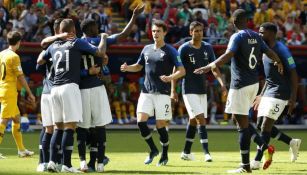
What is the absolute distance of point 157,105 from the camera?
55.1ft

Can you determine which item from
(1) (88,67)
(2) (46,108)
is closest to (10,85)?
(2) (46,108)

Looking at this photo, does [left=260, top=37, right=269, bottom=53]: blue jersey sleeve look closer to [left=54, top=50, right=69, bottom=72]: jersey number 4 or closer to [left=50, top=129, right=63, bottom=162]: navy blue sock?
[left=54, top=50, right=69, bottom=72]: jersey number 4

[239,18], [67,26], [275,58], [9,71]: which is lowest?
[9,71]

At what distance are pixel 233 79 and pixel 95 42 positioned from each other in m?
2.51

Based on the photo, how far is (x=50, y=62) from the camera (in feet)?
49.3

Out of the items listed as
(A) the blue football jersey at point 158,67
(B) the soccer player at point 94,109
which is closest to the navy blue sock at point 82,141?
(B) the soccer player at point 94,109

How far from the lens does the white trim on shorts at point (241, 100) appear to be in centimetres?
1462

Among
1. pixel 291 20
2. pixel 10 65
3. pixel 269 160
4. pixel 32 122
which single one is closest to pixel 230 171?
pixel 269 160

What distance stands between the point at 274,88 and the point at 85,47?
400 centimetres

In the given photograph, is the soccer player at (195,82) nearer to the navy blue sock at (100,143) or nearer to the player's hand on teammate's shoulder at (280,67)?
the player's hand on teammate's shoulder at (280,67)

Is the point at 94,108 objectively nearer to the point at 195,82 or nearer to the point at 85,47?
the point at 85,47

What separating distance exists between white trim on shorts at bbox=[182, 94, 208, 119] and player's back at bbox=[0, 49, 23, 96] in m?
3.51

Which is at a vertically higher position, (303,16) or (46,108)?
(303,16)

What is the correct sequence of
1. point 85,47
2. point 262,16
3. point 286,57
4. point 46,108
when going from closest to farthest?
1. point 85,47
2. point 46,108
3. point 286,57
4. point 262,16
